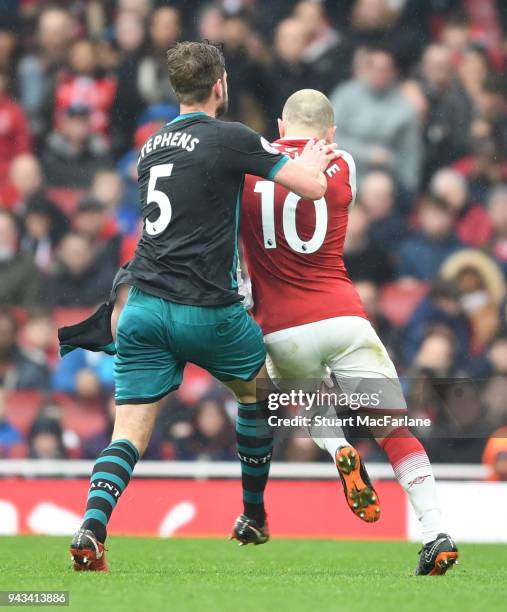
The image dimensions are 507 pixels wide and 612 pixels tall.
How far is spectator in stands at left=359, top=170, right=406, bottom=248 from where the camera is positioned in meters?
11.2

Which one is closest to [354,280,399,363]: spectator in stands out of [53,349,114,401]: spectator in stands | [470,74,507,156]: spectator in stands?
[470,74,507,156]: spectator in stands

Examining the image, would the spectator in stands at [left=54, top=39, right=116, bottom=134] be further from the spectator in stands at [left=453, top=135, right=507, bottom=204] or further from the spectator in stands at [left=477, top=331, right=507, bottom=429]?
the spectator in stands at [left=477, top=331, right=507, bottom=429]

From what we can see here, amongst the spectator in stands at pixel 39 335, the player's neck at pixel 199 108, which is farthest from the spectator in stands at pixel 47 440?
the player's neck at pixel 199 108

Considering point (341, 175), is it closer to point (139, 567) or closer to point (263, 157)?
point (263, 157)

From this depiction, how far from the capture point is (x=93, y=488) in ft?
17.5

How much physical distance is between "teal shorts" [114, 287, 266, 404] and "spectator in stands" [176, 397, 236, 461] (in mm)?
4522

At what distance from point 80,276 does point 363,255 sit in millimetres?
2493

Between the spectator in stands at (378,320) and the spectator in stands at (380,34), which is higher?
the spectator in stands at (380,34)

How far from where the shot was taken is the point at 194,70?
5.53m

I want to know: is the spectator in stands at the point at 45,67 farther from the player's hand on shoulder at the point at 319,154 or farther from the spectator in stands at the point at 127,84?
the player's hand on shoulder at the point at 319,154

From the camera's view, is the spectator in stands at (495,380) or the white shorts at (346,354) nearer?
the white shorts at (346,354)

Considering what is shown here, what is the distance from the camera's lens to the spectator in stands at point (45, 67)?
41.9ft

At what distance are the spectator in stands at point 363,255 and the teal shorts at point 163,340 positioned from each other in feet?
18.2

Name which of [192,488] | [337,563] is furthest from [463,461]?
[337,563]
